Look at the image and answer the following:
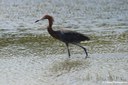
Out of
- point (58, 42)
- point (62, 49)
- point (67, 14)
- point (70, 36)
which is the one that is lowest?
point (67, 14)

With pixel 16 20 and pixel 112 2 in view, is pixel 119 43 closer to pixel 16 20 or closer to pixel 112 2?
pixel 16 20

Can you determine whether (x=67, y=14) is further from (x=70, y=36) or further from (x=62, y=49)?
(x=70, y=36)

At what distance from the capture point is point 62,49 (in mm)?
13172

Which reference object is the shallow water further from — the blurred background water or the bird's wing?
the bird's wing

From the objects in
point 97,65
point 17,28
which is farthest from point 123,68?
point 17,28

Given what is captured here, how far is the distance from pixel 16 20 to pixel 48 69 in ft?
27.2

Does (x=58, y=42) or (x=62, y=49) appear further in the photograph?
→ (x=58, y=42)

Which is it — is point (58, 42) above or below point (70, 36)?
below

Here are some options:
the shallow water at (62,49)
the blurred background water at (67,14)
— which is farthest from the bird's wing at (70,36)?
the blurred background water at (67,14)

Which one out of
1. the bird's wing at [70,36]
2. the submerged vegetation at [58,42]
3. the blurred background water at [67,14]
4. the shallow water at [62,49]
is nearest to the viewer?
the shallow water at [62,49]

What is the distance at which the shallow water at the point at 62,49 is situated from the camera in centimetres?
976

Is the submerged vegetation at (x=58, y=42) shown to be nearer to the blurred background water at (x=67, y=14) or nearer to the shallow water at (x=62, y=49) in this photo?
the shallow water at (x=62, y=49)

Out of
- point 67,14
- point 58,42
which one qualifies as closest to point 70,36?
point 58,42

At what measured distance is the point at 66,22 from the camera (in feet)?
59.9
